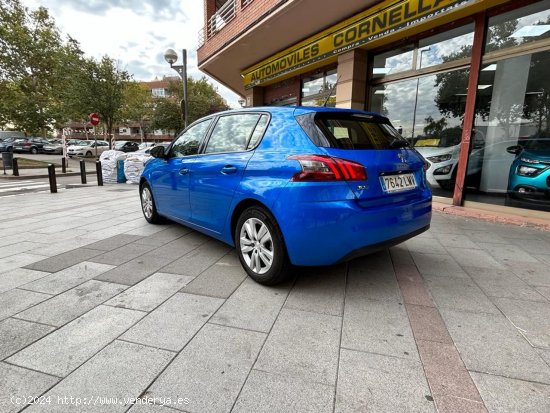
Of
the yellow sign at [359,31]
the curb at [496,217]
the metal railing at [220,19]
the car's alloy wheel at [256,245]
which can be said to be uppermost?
the metal railing at [220,19]

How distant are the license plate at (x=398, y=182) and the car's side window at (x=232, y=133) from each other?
1.34 m

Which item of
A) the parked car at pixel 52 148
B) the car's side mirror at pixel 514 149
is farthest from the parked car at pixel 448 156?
the parked car at pixel 52 148

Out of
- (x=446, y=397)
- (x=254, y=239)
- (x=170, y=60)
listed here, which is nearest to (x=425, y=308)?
(x=446, y=397)

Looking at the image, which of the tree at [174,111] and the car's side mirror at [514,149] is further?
the tree at [174,111]

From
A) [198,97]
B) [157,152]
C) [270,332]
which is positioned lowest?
[270,332]

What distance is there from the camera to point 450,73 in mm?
6633

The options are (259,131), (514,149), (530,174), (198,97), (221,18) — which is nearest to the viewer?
(259,131)

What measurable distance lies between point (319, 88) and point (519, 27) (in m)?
5.30

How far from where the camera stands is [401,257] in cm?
372

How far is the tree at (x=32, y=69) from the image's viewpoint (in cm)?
2309

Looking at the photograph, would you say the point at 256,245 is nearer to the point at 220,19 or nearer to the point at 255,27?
the point at 255,27

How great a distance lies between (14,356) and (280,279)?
1866mm

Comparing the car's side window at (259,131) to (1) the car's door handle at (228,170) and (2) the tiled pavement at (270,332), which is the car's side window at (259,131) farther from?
(2) the tiled pavement at (270,332)

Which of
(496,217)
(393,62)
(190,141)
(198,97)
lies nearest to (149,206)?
(190,141)
